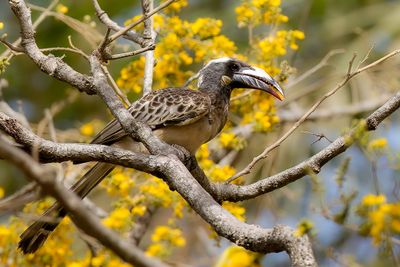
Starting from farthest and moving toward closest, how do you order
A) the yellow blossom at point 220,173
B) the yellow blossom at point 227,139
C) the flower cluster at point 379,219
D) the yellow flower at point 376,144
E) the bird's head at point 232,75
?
the yellow blossom at point 227,139 < the bird's head at point 232,75 < the yellow blossom at point 220,173 < the yellow flower at point 376,144 < the flower cluster at point 379,219

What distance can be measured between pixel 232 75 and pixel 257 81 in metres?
0.24

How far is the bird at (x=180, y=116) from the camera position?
14.3ft

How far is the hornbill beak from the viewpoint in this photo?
15.0ft

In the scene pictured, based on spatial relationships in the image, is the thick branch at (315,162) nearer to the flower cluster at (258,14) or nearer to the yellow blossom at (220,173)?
the yellow blossom at (220,173)

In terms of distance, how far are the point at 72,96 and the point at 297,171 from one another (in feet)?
8.06

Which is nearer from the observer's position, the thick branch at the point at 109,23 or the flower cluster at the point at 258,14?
the thick branch at the point at 109,23

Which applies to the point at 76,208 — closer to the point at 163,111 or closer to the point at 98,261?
the point at 98,261

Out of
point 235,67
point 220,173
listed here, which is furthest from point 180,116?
point 235,67

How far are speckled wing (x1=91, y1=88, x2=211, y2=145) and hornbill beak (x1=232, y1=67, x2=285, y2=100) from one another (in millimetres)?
311

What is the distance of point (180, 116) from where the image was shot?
4.45 m

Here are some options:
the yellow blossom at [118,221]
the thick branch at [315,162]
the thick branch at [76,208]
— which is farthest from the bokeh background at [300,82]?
the thick branch at [76,208]

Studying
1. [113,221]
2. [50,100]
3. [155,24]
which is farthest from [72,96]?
[50,100]

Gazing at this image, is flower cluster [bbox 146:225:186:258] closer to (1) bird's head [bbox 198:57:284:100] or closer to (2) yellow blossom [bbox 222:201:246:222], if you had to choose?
(2) yellow blossom [bbox 222:201:246:222]

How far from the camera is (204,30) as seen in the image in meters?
5.01
